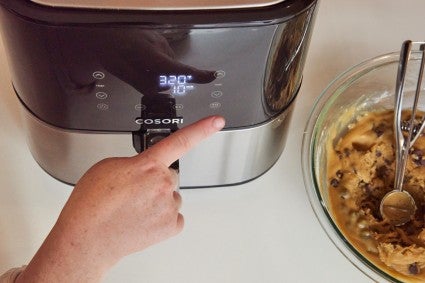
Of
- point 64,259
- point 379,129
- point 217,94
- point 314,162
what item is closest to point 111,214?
point 64,259

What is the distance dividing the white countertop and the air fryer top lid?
0.33 m

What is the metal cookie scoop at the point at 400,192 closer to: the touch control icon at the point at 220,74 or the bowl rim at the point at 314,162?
the bowl rim at the point at 314,162

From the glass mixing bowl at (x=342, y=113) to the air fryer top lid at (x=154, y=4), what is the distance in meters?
0.28

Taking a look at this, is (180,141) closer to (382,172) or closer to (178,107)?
(178,107)

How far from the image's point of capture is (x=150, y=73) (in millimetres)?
585

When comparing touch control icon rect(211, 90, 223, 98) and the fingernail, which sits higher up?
touch control icon rect(211, 90, 223, 98)

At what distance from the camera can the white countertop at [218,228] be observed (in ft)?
2.49

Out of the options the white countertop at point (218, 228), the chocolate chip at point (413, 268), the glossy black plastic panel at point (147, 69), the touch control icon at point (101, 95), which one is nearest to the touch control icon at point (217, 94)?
the glossy black plastic panel at point (147, 69)

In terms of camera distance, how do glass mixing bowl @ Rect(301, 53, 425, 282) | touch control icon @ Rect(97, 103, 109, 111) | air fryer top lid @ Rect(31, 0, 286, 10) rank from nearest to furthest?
air fryer top lid @ Rect(31, 0, 286, 10)
touch control icon @ Rect(97, 103, 109, 111)
glass mixing bowl @ Rect(301, 53, 425, 282)

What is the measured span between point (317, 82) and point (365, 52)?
87 mm

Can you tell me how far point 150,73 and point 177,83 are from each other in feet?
0.10

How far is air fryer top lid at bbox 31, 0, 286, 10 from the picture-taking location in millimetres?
525

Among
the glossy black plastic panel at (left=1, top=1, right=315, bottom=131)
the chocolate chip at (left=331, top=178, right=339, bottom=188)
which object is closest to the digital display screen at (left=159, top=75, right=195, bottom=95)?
the glossy black plastic panel at (left=1, top=1, right=315, bottom=131)

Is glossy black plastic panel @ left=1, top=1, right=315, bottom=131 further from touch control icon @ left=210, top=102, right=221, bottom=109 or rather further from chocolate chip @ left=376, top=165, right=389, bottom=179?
chocolate chip @ left=376, top=165, right=389, bottom=179
